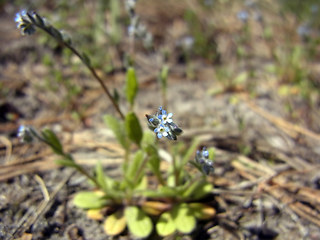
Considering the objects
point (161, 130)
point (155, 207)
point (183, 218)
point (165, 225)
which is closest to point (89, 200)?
point (155, 207)

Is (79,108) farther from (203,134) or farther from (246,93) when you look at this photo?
(246,93)

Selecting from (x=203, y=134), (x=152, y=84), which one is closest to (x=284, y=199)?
(x=203, y=134)

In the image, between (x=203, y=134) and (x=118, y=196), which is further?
(x=203, y=134)

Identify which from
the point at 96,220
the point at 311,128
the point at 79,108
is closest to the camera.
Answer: the point at 96,220

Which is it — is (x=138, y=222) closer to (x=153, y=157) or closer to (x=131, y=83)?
(x=153, y=157)

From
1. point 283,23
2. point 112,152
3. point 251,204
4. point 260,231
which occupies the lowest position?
point 260,231

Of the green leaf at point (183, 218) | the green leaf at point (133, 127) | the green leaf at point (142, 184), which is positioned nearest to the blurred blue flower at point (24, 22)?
the green leaf at point (133, 127)

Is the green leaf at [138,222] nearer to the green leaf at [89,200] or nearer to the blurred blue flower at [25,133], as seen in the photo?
the green leaf at [89,200]

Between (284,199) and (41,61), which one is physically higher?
(41,61)
